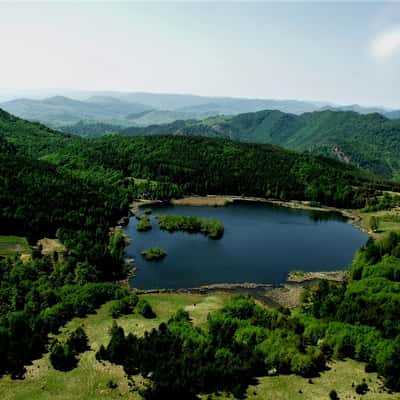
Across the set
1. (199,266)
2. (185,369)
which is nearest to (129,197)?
(199,266)

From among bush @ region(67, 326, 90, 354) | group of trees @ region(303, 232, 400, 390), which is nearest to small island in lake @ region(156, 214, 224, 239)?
group of trees @ region(303, 232, 400, 390)

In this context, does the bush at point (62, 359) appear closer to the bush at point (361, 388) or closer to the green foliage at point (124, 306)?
the green foliage at point (124, 306)

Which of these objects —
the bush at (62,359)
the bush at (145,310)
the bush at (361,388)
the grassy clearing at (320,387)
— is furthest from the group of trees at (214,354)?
the bush at (145,310)

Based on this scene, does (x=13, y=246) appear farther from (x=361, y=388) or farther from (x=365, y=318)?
(x=361, y=388)

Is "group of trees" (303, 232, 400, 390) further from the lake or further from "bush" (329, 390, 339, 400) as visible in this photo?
the lake

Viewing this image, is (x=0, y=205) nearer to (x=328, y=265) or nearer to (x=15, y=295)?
(x=15, y=295)

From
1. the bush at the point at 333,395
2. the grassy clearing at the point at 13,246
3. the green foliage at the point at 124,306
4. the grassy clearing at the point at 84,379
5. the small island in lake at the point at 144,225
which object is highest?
the small island in lake at the point at 144,225
